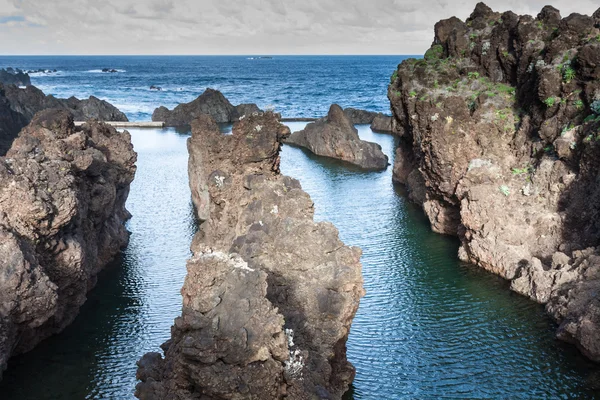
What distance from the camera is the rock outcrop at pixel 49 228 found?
60.4ft

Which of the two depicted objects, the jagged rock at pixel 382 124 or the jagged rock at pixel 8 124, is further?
the jagged rock at pixel 382 124

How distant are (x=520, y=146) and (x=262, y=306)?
74.0 ft

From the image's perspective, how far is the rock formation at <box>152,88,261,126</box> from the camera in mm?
78188

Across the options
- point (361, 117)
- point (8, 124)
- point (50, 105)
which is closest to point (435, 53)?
point (8, 124)

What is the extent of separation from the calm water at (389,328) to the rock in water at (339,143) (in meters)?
14.6

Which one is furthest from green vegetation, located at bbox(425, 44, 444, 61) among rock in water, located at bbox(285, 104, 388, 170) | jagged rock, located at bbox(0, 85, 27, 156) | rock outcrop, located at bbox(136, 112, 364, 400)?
jagged rock, located at bbox(0, 85, 27, 156)

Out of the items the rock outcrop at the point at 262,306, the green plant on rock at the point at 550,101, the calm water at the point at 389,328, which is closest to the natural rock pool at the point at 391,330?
the calm water at the point at 389,328

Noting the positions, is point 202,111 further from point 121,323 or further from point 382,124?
point 121,323

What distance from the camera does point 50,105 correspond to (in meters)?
74.4

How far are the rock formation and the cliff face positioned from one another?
146 ft

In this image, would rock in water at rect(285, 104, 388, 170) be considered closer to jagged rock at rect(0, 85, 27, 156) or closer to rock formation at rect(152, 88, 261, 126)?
rock formation at rect(152, 88, 261, 126)

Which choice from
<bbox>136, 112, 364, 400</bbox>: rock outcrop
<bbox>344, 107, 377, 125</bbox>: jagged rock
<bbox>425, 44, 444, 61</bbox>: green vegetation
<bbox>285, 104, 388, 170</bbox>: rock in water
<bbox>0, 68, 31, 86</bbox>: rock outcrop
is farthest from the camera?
<bbox>0, 68, 31, 86</bbox>: rock outcrop

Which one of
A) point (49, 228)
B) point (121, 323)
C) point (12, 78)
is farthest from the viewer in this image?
point (12, 78)

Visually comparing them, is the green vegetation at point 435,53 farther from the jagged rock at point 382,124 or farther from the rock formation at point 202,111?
the rock formation at point 202,111
